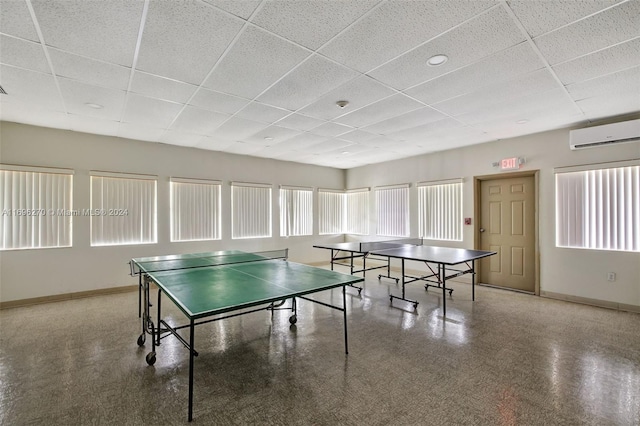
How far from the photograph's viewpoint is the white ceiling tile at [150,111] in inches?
138

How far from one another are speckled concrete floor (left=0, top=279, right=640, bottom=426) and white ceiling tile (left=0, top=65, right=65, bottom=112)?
109 inches

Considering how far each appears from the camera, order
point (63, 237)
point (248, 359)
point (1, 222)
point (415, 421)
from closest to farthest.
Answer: point (415, 421), point (248, 359), point (1, 222), point (63, 237)

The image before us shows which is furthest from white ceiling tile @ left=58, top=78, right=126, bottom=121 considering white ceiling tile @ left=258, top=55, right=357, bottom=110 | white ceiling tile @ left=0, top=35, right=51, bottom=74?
white ceiling tile @ left=258, top=55, right=357, bottom=110

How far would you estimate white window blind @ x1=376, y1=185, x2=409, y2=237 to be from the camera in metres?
6.95

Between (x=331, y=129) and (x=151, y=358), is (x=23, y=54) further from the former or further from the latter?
(x=331, y=129)

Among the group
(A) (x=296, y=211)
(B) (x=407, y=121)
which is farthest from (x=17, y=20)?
(A) (x=296, y=211)

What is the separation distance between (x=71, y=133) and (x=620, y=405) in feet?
24.2

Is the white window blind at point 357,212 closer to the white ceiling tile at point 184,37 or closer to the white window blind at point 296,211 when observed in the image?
the white window blind at point 296,211

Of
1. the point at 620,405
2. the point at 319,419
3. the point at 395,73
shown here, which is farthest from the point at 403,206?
the point at 319,419

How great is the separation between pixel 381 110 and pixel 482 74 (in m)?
1.26

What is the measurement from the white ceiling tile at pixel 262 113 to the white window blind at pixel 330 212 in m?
4.01

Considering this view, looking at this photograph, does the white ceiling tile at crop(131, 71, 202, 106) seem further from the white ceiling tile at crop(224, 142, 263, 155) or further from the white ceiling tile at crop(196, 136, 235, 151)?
the white ceiling tile at crop(224, 142, 263, 155)

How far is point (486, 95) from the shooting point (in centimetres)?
333

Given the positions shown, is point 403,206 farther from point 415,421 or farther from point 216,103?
point 415,421
